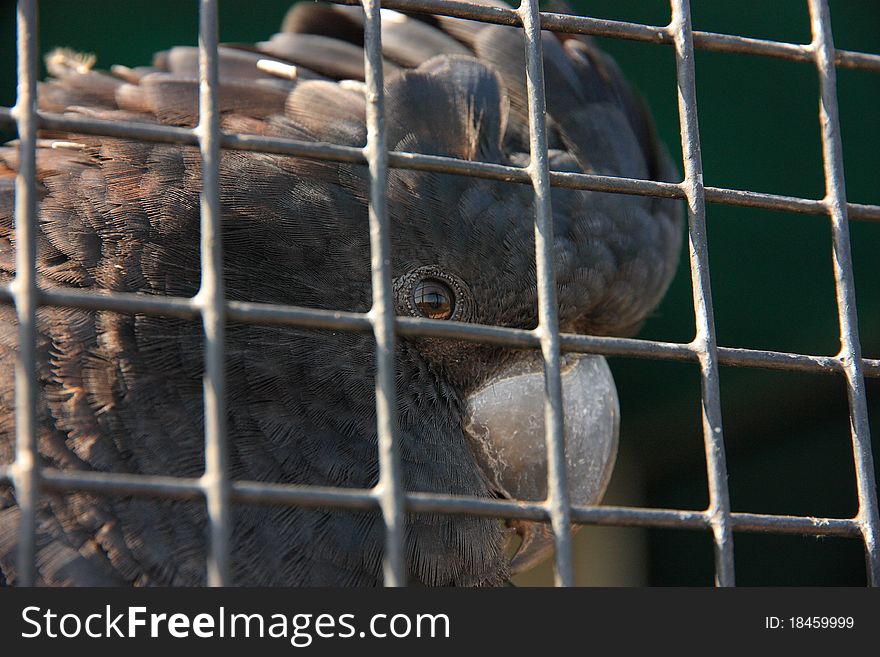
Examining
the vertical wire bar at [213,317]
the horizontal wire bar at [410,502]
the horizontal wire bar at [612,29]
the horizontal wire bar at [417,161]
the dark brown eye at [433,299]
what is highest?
the horizontal wire bar at [612,29]

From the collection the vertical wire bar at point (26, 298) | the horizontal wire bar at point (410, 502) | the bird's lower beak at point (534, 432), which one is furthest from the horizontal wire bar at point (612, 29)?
the bird's lower beak at point (534, 432)

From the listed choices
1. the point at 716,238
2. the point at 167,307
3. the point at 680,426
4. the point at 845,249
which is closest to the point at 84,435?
the point at 167,307

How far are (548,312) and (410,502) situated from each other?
23 cm

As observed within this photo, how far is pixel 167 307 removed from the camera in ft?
3.10

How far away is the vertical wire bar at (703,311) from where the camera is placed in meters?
1.06

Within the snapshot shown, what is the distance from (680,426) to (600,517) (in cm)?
293

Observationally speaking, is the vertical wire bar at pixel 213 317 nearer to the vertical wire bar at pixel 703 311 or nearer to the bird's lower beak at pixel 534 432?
the vertical wire bar at pixel 703 311

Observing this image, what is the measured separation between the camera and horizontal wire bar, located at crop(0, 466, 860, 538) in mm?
889

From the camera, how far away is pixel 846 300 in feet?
3.86

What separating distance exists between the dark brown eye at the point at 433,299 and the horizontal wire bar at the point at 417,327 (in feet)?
1.93

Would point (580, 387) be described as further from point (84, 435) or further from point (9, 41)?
point (9, 41)

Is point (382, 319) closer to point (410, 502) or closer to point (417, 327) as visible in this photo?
point (417, 327)

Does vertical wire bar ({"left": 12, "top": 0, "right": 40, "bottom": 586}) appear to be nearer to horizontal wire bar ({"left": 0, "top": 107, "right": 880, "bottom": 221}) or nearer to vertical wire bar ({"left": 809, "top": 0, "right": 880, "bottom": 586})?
horizontal wire bar ({"left": 0, "top": 107, "right": 880, "bottom": 221})

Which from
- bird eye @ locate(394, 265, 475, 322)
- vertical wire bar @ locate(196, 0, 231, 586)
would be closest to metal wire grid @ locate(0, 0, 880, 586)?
vertical wire bar @ locate(196, 0, 231, 586)
